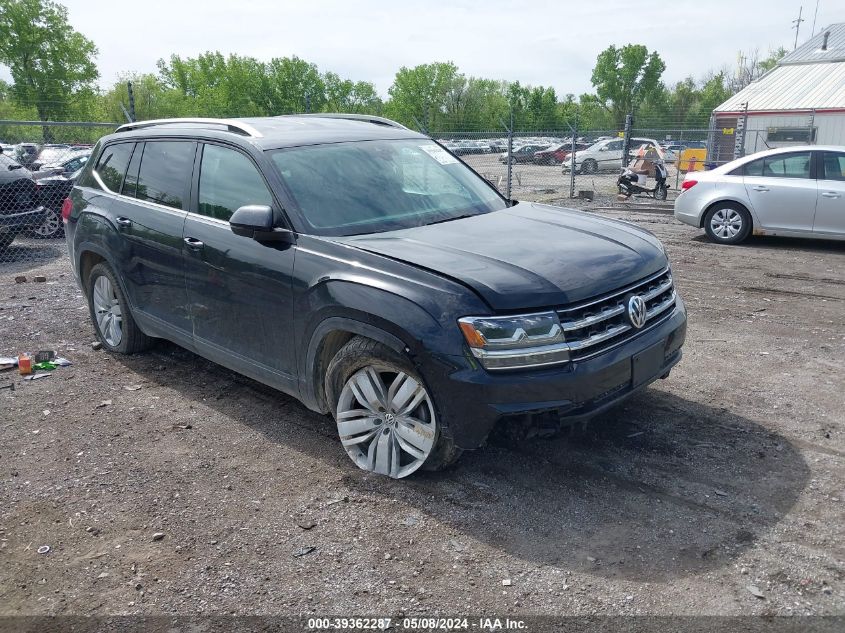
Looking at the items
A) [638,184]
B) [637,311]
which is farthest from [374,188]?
[638,184]

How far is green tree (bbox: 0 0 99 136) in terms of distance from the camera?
5028 centimetres

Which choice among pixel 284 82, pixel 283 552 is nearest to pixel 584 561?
pixel 283 552

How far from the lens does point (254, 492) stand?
148 inches

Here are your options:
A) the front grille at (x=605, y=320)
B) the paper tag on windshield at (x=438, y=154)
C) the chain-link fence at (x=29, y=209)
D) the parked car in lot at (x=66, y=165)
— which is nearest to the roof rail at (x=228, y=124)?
the paper tag on windshield at (x=438, y=154)

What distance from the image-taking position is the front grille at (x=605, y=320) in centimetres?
335

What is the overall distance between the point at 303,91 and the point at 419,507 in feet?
235

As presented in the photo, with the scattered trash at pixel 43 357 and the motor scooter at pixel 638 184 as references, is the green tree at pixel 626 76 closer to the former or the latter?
the motor scooter at pixel 638 184

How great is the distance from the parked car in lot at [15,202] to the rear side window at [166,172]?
255 inches

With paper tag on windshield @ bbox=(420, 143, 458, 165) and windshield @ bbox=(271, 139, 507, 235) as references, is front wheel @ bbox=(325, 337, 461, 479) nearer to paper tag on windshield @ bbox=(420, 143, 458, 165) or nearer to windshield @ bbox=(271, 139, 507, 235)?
windshield @ bbox=(271, 139, 507, 235)

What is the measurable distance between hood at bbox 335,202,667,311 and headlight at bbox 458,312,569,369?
0.07 meters

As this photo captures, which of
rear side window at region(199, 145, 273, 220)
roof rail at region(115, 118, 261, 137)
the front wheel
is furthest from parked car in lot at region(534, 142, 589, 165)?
the front wheel

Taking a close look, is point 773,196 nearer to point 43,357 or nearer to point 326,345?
point 326,345

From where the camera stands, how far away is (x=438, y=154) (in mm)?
5094

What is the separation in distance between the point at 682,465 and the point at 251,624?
2388mm
